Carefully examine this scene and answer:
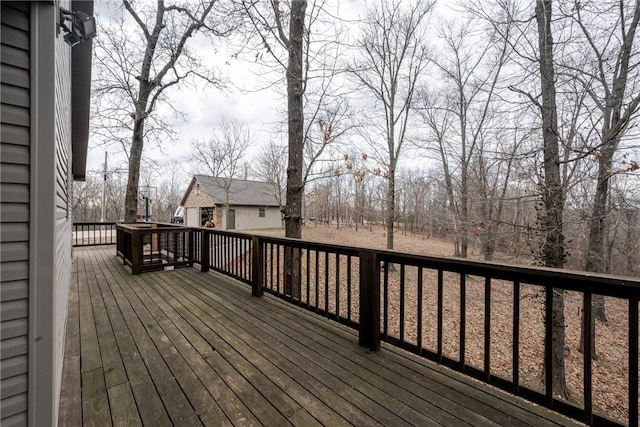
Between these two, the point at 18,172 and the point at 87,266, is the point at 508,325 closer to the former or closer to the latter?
the point at 18,172

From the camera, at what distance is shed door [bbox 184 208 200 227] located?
2070 centimetres

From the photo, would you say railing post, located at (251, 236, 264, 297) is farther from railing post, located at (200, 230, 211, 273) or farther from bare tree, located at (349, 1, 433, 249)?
bare tree, located at (349, 1, 433, 249)

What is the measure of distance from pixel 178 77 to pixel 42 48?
30.7 feet

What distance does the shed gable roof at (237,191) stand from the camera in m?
19.2

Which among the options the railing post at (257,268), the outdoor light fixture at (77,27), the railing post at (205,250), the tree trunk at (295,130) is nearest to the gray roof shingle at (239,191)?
the railing post at (205,250)

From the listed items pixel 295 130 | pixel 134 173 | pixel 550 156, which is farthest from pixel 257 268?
pixel 134 173

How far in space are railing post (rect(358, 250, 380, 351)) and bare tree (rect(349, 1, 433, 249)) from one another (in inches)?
310

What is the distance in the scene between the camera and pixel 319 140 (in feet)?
24.6

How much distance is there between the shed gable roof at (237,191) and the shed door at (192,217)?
1.49 meters

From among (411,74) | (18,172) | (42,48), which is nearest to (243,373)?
(18,172)

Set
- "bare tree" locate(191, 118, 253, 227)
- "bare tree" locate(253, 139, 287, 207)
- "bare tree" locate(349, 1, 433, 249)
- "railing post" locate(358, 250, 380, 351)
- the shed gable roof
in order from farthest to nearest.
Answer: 1. the shed gable roof
2. "bare tree" locate(191, 118, 253, 227)
3. "bare tree" locate(253, 139, 287, 207)
4. "bare tree" locate(349, 1, 433, 249)
5. "railing post" locate(358, 250, 380, 351)

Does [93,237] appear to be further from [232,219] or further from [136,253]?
[232,219]

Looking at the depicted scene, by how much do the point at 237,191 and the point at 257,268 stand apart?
1796 centimetres

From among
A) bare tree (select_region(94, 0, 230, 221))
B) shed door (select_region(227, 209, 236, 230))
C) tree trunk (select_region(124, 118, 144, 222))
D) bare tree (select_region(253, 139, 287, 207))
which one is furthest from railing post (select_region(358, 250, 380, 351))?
shed door (select_region(227, 209, 236, 230))
